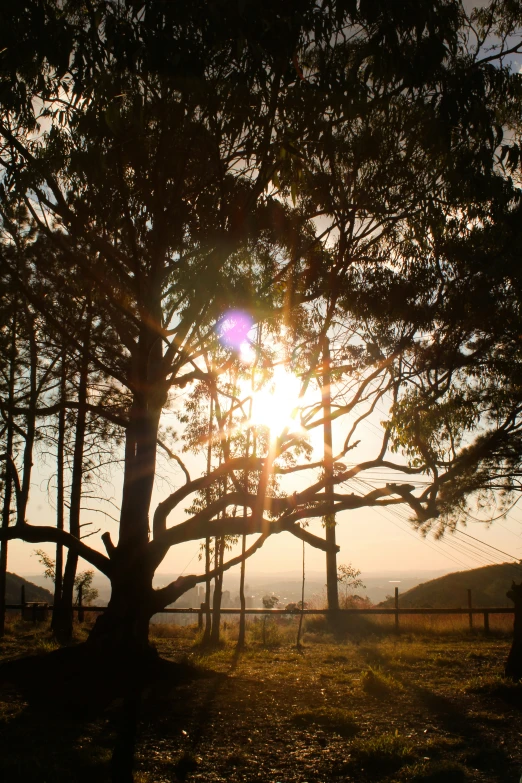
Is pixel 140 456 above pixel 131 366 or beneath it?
beneath

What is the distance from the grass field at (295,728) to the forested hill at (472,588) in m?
24.1

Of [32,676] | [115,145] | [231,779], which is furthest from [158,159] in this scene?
[32,676]

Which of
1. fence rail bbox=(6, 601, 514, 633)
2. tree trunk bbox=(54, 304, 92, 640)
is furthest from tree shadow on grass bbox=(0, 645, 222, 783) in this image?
fence rail bbox=(6, 601, 514, 633)

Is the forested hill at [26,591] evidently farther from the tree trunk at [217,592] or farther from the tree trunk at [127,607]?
the tree trunk at [127,607]

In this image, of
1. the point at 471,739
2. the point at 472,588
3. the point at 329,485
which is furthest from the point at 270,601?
the point at 472,588

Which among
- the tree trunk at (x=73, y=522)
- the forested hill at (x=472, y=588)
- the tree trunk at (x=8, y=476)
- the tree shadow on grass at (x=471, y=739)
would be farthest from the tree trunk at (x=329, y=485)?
the forested hill at (x=472, y=588)

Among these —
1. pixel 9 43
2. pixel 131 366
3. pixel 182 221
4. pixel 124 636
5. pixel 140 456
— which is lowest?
pixel 124 636

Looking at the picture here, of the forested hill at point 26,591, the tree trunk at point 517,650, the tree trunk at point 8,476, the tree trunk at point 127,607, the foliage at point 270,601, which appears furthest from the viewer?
the forested hill at point 26,591

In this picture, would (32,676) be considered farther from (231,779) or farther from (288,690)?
(231,779)

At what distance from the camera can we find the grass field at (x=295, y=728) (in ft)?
19.6

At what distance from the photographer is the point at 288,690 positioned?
10.2 m

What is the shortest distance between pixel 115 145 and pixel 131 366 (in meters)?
4.57

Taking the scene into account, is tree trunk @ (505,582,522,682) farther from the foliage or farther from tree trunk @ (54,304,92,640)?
the foliage

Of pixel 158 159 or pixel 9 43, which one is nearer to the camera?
pixel 9 43
